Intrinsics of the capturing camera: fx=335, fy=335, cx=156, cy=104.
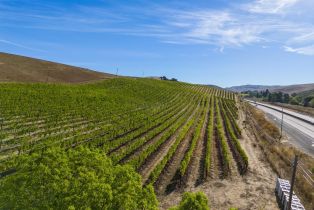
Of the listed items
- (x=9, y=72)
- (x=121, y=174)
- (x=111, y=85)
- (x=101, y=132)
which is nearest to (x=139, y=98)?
(x=111, y=85)

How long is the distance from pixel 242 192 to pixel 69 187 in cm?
1936

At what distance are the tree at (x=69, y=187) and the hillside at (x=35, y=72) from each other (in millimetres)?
65118

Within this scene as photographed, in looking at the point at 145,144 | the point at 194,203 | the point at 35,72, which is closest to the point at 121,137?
the point at 145,144

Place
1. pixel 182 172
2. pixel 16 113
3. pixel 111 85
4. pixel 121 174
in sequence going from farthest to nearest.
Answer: pixel 111 85 < pixel 16 113 < pixel 182 172 < pixel 121 174

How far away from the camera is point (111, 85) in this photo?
335 ft

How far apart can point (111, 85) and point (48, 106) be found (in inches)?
1999

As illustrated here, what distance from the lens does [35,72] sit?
3856 inches

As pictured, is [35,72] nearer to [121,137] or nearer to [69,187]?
[121,137]

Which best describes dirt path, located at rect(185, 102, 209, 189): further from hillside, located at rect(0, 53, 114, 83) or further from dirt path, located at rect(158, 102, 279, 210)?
hillside, located at rect(0, 53, 114, 83)

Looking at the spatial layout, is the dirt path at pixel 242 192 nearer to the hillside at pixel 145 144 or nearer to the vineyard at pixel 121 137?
the hillside at pixel 145 144

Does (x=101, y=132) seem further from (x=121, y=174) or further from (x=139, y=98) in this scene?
(x=139, y=98)

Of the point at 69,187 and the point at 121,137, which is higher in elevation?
the point at 69,187

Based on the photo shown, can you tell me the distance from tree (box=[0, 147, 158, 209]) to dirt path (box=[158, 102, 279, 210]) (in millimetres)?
10918

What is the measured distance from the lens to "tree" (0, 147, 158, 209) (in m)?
13.8
